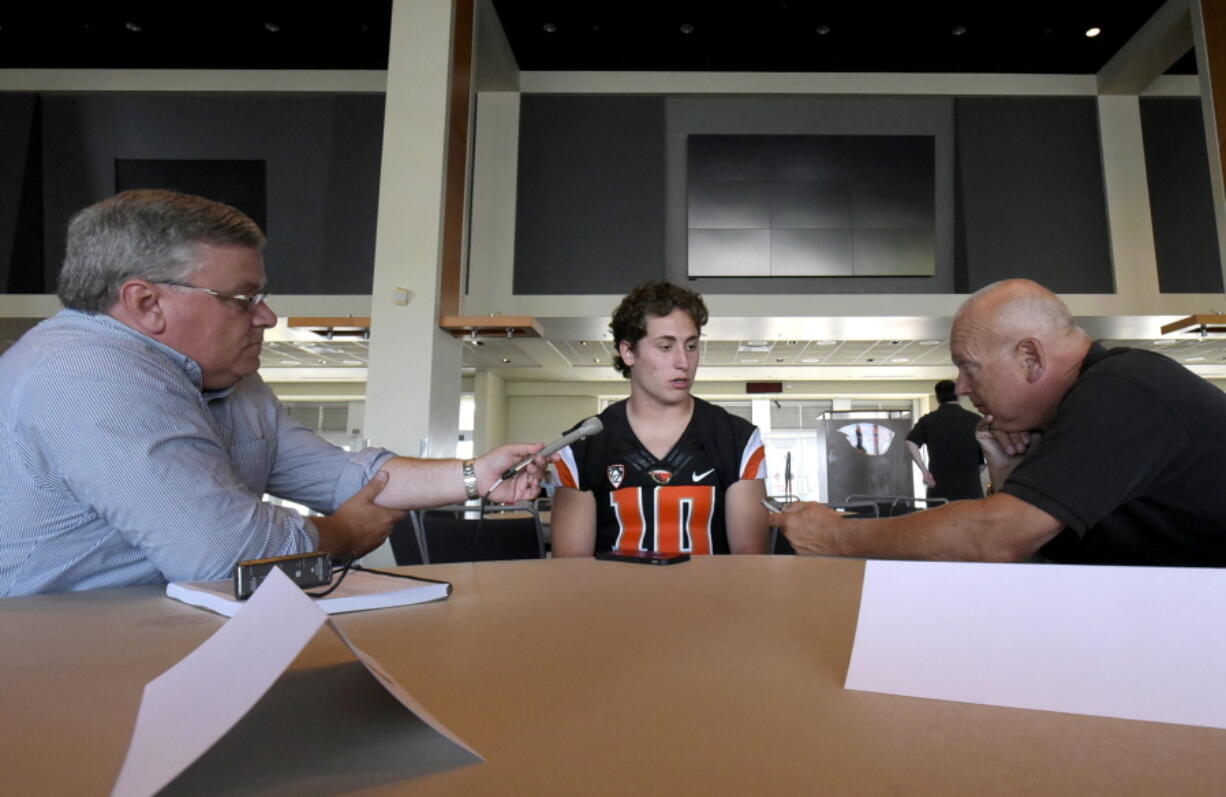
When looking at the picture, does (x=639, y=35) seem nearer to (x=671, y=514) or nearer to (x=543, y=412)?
(x=671, y=514)

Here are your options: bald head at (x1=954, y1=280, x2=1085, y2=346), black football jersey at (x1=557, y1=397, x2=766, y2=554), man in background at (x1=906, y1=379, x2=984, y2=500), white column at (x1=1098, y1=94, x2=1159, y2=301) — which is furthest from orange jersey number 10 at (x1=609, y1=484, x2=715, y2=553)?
white column at (x1=1098, y1=94, x2=1159, y2=301)

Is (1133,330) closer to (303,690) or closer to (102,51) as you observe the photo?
(303,690)

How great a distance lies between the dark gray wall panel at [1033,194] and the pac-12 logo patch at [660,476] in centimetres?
625

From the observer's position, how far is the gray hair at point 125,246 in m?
1.12

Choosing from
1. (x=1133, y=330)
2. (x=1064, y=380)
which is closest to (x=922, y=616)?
(x=1064, y=380)

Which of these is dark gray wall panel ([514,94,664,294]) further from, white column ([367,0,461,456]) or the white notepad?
the white notepad

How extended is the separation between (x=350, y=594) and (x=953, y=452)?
451cm

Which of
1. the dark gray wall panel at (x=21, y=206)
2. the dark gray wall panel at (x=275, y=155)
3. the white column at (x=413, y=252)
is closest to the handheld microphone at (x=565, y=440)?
the white column at (x=413, y=252)

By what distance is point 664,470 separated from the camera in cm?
185

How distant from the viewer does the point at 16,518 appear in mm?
955

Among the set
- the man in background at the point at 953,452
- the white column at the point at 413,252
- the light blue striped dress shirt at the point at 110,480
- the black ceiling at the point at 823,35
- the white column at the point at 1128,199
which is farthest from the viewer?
the white column at the point at 1128,199

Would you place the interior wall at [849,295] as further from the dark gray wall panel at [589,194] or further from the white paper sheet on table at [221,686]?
the white paper sheet on table at [221,686]

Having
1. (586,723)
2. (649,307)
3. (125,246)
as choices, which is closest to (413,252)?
(649,307)

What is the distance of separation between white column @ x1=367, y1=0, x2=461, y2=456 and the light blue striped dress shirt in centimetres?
364
